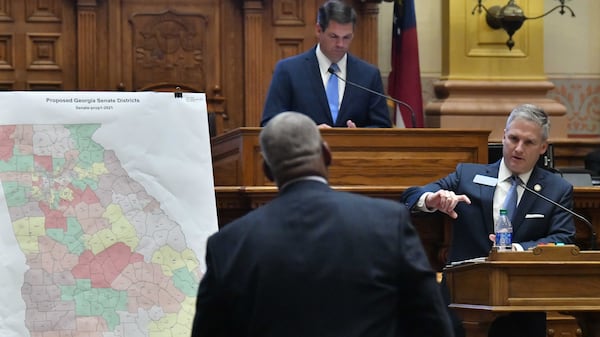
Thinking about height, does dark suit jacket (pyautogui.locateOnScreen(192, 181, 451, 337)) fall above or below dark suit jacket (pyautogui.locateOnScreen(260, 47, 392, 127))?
below

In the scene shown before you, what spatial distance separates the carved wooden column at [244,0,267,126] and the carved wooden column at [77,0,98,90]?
1.09 metres

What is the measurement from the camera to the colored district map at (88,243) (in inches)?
168

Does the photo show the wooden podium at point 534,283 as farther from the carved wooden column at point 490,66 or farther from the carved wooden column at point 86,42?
the carved wooden column at point 86,42

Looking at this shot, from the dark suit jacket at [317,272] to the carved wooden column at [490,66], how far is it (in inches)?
237

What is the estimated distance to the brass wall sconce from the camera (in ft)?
28.8

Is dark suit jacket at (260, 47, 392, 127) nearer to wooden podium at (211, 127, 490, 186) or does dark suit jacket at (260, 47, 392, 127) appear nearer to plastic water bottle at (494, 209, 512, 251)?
wooden podium at (211, 127, 490, 186)

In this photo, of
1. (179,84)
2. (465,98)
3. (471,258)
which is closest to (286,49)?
(179,84)

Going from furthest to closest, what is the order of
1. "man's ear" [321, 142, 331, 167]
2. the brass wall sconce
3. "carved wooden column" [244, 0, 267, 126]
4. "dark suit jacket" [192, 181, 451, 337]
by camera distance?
the brass wall sconce
"carved wooden column" [244, 0, 267, 126]
"man's ear" [321, 142, 331, 167]
"dark suit jacket" [192, 181, 451, 337]

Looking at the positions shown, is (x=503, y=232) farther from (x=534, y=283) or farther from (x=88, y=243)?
(x=88, y=243)

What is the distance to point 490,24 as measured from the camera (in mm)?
9031

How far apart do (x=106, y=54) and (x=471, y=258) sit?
4297 mm

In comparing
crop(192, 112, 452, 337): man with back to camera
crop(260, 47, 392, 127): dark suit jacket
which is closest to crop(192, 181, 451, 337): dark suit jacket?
crop(192, 112, 452, 337): man with back to camera

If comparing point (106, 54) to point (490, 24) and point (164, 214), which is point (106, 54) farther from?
point (164, 214)

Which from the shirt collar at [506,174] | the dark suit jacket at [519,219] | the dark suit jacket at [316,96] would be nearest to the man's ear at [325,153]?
the dark suit jacket at [519,219]
